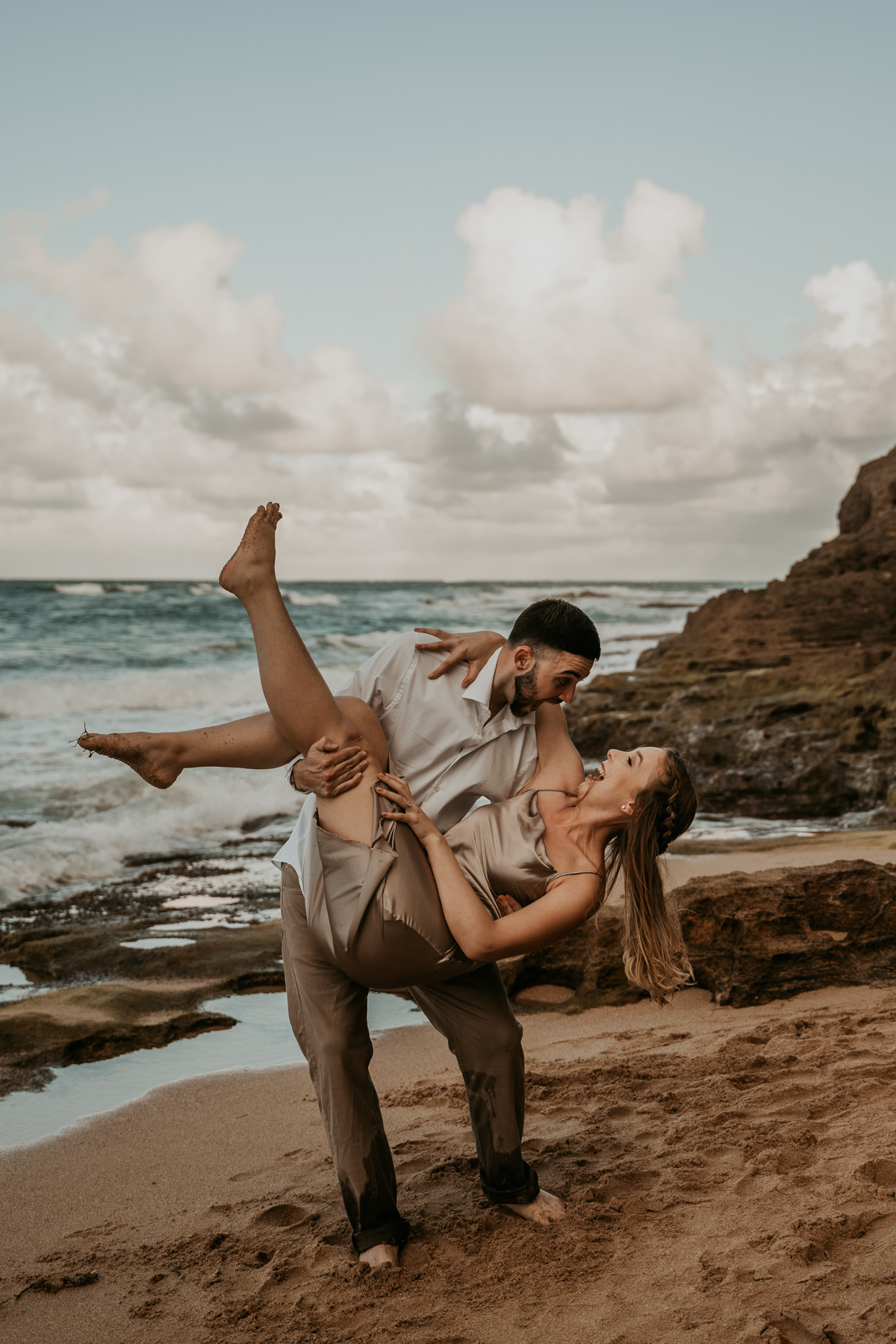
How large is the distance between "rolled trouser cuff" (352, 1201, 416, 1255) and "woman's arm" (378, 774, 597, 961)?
2.89 ft

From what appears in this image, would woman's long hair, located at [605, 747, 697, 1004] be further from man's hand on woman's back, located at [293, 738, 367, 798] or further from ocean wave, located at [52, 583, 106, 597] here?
ocean wave, located at [52, 583, 106, 597]

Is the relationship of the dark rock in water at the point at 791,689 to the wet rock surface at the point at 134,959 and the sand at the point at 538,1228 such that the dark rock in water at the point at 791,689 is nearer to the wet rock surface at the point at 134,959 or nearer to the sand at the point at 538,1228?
the wet rock surface at the point at 134,959

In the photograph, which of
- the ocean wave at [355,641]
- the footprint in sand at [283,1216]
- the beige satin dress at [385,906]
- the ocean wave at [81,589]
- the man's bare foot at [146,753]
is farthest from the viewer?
the ocean wave at [81,589]

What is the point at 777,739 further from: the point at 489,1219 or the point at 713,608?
the point at 489,1219

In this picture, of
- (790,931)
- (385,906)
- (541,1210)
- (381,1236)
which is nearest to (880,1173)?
(541,1210)

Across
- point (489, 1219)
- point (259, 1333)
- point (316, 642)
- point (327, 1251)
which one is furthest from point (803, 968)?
point (316, 642)

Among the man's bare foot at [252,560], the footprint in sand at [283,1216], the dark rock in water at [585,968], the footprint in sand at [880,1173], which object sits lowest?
the footprint in sand at [283,1216]

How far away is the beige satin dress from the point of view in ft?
9.46

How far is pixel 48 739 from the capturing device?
671 inches

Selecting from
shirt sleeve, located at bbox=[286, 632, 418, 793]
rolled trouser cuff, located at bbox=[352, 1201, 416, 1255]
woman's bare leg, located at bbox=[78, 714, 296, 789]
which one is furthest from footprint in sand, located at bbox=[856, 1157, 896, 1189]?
woman's bare leg, located at bbox=[78, 714, 296, 789]

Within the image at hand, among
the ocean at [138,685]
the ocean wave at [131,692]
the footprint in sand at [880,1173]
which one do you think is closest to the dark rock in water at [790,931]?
the footprint in sand at [880,1173]

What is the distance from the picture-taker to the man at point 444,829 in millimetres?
3117

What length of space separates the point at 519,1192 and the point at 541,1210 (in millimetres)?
84

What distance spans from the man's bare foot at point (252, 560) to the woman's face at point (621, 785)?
3.92ft
